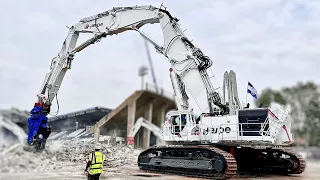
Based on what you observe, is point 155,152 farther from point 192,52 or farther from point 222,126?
point 192,52

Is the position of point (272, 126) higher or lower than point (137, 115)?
lower

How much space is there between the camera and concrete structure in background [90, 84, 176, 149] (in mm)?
16362

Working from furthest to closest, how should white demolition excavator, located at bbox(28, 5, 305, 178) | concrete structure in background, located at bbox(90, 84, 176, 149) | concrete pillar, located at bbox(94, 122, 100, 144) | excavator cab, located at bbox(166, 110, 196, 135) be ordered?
concrete structure in background, located at bbox(90, 84, 176, 149) < concrete pillar, located at bbox(94, 122, 100, 144) < excavator cab, located at bbox(166, 110, 196, 135) < white demolition excavator, located at bbox(28, 5, 305, 178)

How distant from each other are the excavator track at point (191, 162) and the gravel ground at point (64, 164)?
0.53 m

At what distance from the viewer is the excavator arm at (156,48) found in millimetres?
11523

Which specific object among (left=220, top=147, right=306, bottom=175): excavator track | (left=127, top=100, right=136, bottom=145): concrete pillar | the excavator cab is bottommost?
(left=220, top=147, right=306, bottom=175): excavator track

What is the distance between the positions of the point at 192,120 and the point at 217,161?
1846 millimetres

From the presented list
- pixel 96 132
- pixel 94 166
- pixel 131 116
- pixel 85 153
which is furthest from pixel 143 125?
pixel 94 166

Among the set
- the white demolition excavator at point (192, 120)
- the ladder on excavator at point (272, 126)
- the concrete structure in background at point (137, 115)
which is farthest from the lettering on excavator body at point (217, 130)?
the concrete structure in background at point (137, 115)

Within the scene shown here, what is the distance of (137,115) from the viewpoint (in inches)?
796

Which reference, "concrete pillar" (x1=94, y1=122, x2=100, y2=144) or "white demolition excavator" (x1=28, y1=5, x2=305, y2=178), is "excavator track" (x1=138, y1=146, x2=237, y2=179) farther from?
"concrete pillar" (x1=94, y1=122, x2=100, y2=144)

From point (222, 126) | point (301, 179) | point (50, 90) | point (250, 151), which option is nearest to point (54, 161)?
point (50, 90)

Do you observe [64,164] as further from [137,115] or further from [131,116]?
[137,115]

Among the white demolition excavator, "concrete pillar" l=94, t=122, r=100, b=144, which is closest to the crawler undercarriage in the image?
the white demolition excavator
